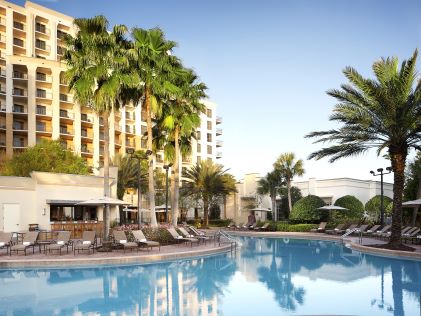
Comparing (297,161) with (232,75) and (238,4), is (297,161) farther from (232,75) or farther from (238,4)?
(238,4)

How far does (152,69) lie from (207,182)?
2395 centimetres

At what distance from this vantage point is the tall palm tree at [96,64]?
66.4ft

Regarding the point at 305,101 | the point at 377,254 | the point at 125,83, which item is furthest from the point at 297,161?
the point at 125,83

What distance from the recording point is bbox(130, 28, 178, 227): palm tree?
22375mm

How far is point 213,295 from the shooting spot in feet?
40.7

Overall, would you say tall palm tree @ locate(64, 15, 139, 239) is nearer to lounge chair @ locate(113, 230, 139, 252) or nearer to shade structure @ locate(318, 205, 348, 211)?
lounge chair @ locate(113, 230, 139, 252)

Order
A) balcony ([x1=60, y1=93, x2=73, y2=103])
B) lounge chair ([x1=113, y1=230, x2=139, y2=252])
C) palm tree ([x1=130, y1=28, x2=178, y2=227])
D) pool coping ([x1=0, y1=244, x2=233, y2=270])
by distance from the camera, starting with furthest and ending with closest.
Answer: balcony ([x1=60, y1=93, x2=73, y2=103]), palm tree ([x1=130, y1=28, x2=178, y2=227]), lounge chair ([x1=113, y1=230, x2=139, y2=252]), pool coping ([x1=0, y1=244, x2=233, y2=270])

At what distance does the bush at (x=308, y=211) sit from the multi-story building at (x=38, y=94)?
22645 mm

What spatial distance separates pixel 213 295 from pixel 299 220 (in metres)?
27.8

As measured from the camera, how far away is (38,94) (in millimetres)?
58938

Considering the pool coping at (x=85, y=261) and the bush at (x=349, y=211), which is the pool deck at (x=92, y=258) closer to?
the pool coping at (x=85, y=261)

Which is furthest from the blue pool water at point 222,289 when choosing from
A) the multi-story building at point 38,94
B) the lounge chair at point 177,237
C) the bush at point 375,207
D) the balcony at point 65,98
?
the balcony at point 65,98

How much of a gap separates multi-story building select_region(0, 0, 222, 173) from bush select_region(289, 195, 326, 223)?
74.3 ft

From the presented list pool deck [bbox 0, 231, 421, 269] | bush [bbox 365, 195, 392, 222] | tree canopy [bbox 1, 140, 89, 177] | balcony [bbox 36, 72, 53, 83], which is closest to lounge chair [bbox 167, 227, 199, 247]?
pool deck [bbox 0, 231, 421, 269]
